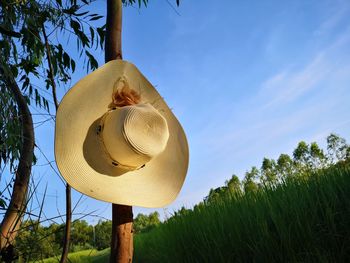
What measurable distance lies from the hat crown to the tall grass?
112cm

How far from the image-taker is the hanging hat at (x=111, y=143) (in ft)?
4.42

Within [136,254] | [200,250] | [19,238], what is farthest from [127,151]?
[136,254]

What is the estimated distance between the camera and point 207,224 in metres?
3.03

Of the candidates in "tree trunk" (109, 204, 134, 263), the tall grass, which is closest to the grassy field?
the tall grass

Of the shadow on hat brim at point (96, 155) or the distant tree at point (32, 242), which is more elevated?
the shadow on hat brim at point (96, 155)

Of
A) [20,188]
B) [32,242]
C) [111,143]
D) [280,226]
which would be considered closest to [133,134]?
[111,143]

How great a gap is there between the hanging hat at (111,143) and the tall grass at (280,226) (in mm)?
1029

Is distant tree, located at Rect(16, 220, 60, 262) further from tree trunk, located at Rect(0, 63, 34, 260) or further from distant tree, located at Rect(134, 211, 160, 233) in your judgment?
distant tree, located at Rect(134, 211, 160, 233)

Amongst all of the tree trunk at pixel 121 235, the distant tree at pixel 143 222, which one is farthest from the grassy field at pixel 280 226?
the distant tree at pixel 143 222

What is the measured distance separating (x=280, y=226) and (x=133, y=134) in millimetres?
1323

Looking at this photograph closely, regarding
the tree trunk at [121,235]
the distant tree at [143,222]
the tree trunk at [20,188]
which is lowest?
the tree trunk at [121,235]

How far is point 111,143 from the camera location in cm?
138

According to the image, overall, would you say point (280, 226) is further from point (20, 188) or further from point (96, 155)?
point (20, 188)

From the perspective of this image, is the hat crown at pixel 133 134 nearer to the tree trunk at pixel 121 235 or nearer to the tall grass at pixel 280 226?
the tree trunk at pixel 121 235
